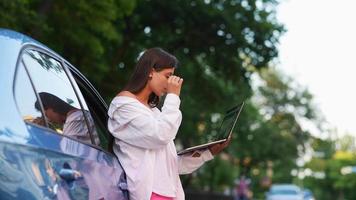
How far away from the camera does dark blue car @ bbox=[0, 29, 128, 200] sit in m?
2.23

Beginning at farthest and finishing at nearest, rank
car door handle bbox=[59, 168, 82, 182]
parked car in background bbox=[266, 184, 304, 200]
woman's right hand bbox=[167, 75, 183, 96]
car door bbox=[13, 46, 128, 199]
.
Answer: parked car in background bbox=[266, 184, 304, 200] < woman's right hand bbox=[167, 75, 183, 96] < car door handle bbox=[59, 168, 82, 182] < car door bbox=[13, 46, 128, 199]

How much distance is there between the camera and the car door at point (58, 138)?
242cm

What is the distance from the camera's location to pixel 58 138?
2.70 m

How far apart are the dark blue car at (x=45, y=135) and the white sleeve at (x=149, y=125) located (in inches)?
6.4

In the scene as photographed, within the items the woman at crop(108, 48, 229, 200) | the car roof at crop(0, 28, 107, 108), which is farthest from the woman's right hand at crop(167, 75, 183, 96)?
the car roof at crop(0, 28, 107, 108)

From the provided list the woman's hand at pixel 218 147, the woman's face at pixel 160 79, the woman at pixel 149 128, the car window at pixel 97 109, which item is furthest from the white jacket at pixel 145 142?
the car window at pixel 97 109

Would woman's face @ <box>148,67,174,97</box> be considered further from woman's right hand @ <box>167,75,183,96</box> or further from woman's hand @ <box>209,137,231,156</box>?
woman's hand @ <box>209,137,231,156</box>

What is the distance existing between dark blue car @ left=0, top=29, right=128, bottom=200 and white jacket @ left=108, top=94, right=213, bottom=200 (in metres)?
0.08

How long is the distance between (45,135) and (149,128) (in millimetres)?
875

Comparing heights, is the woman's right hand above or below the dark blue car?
above

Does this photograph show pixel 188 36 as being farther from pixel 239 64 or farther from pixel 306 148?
pixel 306 148

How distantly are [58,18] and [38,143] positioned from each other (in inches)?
560

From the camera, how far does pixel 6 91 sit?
93.9 inches

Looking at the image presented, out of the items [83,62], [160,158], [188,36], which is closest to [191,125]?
[188,36]
